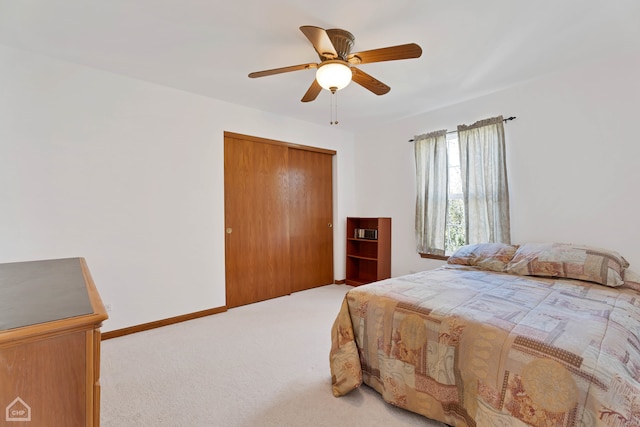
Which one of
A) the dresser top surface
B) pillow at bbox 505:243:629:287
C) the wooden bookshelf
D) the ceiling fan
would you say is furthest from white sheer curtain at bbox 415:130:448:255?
the dresser top surface

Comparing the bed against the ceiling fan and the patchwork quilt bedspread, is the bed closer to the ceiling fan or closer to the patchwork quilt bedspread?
the patchwork quilt bedspread

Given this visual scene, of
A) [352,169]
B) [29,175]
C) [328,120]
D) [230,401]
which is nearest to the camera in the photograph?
[230,401]

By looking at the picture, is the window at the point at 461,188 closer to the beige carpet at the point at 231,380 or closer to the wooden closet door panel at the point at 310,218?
the wooden closet door panel at the point at 310,218

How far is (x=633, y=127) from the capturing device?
244cm

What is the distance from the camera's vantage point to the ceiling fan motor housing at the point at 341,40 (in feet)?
6.51

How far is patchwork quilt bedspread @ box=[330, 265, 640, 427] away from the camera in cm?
110

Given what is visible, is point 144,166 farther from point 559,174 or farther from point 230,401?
point 559,174

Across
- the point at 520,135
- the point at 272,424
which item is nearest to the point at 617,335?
the point at 272,424

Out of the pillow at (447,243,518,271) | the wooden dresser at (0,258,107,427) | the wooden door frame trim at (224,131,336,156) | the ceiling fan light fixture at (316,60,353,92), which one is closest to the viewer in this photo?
the wooden dresser at (0,258,107,427)

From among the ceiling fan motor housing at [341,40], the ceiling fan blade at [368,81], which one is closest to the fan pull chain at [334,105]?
the ceiling fan blade at [368,81]

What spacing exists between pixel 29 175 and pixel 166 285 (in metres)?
1.46

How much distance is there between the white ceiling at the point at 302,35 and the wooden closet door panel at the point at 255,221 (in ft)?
3.15

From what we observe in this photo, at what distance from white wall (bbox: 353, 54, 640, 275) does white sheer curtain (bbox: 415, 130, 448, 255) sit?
328mm

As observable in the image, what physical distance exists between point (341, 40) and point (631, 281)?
2.75 meters
